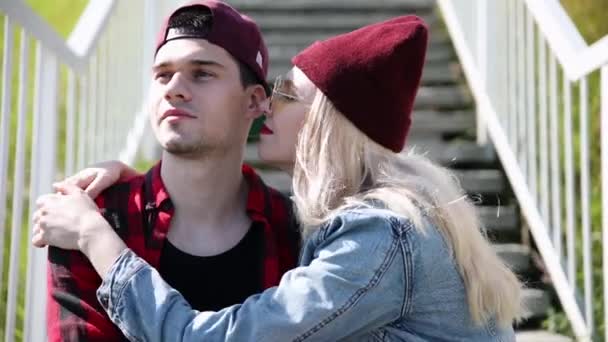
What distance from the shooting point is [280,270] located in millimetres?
2297

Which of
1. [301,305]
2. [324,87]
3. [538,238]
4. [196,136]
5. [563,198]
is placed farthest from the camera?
[563,198]

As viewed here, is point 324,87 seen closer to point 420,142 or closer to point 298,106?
point 298,106

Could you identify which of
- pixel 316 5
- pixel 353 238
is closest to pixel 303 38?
pixel 316 5

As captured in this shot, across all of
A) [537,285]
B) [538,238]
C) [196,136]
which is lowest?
[537,285]

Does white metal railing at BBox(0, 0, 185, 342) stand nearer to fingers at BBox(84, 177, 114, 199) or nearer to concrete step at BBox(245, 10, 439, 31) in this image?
fingers at BBox(84, 177, 114, 199)

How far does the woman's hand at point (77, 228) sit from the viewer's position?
201 centimetres

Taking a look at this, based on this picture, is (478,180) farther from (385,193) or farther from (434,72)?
(385,193)

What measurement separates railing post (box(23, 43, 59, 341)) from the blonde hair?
0.90 metres

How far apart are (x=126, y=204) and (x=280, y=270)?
41cm

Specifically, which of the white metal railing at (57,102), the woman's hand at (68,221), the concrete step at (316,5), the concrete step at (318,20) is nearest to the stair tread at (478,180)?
the white metal railing at (57,102)

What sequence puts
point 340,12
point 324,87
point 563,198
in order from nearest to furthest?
point 324,87, point 563,198, point 340,12

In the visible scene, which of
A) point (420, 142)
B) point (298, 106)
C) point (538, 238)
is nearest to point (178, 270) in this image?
point (298, 106)

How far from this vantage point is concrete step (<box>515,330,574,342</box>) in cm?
365

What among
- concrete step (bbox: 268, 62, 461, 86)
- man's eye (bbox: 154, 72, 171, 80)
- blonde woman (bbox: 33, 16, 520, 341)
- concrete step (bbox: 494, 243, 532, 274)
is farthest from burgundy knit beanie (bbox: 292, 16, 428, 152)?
concrete step (bbox: 268, 62, 461, 86)
